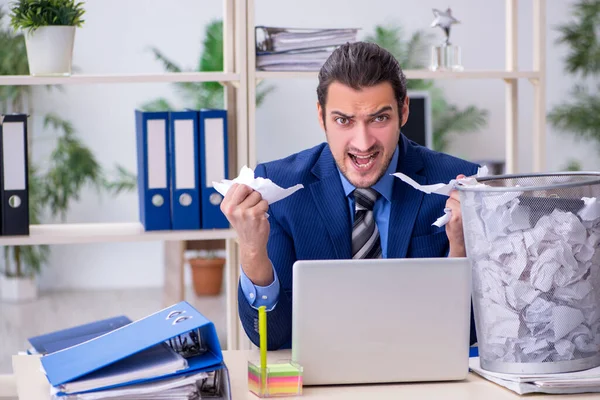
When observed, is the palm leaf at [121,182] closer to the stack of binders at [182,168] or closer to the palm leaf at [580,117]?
the palm leaf at [580,117]

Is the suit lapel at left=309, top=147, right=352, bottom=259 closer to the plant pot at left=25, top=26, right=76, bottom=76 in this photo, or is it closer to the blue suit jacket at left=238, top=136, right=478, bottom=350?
the blue suit jacket at left=238, top=136, right=478, bottom=350

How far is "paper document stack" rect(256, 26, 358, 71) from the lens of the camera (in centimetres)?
273

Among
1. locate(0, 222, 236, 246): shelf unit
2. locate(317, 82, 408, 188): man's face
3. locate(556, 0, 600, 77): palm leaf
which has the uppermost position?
locate(556, 0, 600, 77): palm leaf

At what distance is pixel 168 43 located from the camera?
638 centimetres

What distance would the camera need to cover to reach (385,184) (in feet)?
6.34

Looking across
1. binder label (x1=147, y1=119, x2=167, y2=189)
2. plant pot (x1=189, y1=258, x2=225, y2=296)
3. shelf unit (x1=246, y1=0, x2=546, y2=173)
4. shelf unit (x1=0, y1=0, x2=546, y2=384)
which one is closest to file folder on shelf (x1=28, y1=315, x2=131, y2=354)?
shelf unit (x1=0, y1=0, x2=546, y2=384)

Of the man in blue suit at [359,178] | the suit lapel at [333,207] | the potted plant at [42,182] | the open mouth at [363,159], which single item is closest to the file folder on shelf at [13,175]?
the man in blue suit at [359,178]

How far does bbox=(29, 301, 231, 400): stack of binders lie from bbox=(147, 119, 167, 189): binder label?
1.31 meters

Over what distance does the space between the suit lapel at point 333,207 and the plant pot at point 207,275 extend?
13.8ft

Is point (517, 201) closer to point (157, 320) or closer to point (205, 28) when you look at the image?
point (157, 320)

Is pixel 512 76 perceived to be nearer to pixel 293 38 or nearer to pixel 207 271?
pixel 293 38

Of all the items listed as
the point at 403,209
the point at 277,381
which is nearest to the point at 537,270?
the point at 277,381

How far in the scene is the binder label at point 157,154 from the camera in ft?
8.73

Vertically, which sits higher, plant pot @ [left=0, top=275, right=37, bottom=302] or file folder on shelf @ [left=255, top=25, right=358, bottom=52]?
file folder on shelf @ [left=255, top=25, right=358, bottom=52]
